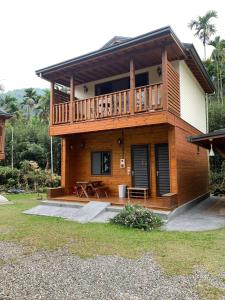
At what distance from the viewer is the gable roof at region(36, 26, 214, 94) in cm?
778

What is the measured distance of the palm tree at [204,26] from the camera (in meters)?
24.7

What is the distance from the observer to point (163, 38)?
768 centimetres

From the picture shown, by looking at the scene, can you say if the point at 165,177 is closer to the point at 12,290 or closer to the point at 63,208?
the point at 63,208

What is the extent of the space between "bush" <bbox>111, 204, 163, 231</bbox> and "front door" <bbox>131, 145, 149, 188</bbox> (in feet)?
9.74

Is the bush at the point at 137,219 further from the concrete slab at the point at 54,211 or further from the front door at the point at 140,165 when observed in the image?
the front door at the point at 140,165

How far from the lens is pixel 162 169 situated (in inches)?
385

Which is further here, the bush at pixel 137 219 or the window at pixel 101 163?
the window at pixel 101 163

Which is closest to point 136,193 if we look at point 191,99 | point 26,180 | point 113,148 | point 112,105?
point 113,148

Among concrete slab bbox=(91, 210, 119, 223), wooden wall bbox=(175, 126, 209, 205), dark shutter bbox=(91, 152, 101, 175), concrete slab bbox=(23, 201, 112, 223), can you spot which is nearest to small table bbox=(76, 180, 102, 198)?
dark shutter bbox=(91, 152, 101, 175)

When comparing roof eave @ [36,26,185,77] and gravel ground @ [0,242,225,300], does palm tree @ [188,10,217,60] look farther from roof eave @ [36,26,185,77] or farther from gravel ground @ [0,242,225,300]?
gravel ground @ [0,242,225,300]

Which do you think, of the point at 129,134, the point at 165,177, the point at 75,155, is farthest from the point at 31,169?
the point at 165,177

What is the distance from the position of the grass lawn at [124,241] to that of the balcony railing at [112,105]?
3.80 m

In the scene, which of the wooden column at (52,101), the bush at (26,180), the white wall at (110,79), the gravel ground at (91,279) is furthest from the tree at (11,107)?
the gravel ground at (91,279)

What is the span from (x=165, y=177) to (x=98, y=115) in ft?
11.0
